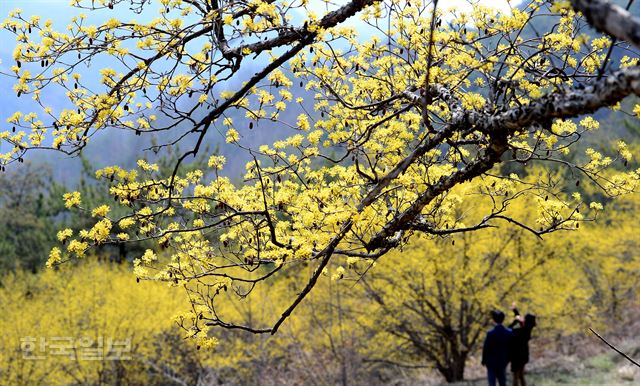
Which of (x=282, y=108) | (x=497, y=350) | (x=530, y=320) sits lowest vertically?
(x=497, y=350)

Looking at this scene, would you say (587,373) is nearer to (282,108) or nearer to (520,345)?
(520,345)

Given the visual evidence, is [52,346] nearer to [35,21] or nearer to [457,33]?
[35,21]

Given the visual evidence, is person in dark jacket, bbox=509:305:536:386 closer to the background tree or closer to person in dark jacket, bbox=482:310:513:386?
person in dark jacket, bbox=482:310:513:386

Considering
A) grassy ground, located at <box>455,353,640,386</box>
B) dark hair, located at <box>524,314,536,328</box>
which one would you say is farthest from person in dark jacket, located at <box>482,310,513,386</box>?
grassy ground, located at <box>455,353,640,386</box>

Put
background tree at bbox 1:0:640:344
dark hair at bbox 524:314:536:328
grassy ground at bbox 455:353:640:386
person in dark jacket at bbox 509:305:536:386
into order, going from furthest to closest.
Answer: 1. grassy ground at bbox 455:353:640:386
2. person in dark jacket at bbox 509:305:536:386
3. dark hair at bbox 524:314:536:328
4. background tree at bbox 1:0:640:344

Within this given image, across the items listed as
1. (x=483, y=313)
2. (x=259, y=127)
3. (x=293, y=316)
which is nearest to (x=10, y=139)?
(x=259, y=127)

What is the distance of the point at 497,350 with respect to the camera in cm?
790

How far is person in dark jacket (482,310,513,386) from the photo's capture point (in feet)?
25.6

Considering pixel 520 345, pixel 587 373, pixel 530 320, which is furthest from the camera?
pixel 587 373

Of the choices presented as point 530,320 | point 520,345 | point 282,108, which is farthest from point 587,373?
point 282,108

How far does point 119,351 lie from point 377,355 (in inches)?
289

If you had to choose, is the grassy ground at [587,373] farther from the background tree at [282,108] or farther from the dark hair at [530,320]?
the background tree at [282,108]

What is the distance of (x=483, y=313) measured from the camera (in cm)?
Answer: 1226

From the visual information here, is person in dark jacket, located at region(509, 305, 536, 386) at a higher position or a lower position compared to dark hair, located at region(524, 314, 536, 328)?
lower
